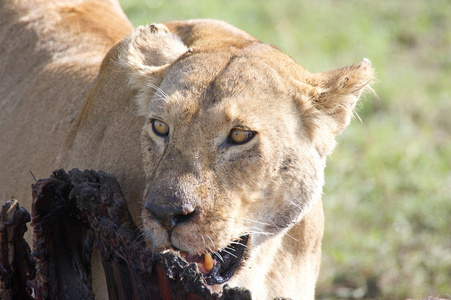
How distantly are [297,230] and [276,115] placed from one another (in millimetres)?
769

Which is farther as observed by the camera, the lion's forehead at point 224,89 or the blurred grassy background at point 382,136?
the blurred grassy background at point 382,136

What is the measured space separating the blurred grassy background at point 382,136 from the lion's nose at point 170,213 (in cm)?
115

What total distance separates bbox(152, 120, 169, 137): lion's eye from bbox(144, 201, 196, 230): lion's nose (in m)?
0.36

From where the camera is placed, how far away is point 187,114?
9.00 feet

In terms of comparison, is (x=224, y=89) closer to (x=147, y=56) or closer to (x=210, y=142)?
(x=210, y=142)

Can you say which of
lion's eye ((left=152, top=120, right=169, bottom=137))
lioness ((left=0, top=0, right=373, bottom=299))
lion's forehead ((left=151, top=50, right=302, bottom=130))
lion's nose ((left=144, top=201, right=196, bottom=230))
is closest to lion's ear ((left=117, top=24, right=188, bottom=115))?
lioness ((left=0, top=0, right=373, bottom=299))

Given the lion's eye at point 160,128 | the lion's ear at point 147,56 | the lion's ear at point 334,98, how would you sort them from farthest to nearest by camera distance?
the lion's ear at point 147,56 → the lion's ear at point 334,98 → the lion's eye at point 160,128

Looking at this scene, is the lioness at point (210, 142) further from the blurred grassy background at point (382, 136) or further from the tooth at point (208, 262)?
the blurred grassy background at point (382, 136)

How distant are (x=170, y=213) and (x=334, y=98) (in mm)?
875

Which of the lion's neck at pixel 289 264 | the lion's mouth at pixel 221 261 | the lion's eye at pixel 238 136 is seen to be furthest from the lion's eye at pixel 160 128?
the lion's neck at pixel 289 264

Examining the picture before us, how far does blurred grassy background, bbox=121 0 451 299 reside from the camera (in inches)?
204

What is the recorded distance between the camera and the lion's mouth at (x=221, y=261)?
275cm

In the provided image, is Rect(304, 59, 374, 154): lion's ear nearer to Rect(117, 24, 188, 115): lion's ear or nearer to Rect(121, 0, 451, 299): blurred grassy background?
Rect(121, 0, 451, 299): blurred grassy background

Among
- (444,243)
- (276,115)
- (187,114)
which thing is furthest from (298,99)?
(444,243)
